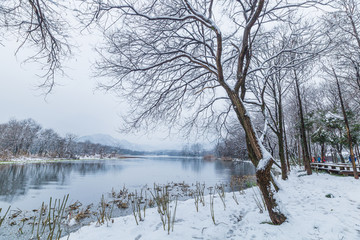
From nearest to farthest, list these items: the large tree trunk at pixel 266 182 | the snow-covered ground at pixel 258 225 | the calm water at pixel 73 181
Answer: the snow-covered ground at pixel 258 225 → the large tree trunk at pixel 266 182 → the calm water at pixel 73 181

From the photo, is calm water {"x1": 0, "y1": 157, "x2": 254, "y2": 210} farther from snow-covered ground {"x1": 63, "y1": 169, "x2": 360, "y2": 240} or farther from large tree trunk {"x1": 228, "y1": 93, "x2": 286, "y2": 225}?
large tree trunk {"x1": 228, "y1": 93, "x2": 286, "y2": 225}

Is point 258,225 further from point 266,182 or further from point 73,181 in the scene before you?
point 73,181

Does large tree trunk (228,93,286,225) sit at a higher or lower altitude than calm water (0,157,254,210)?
higher

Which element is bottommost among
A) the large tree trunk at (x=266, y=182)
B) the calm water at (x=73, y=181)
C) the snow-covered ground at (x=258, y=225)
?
the calm water at (x=73, y=181)

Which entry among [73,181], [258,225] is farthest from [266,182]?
[73,181]

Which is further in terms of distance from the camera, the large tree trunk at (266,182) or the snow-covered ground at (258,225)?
the large tree trunk at (266,182)

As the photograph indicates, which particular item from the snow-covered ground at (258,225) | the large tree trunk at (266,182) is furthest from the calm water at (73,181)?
the large tree trunk at (266,182)

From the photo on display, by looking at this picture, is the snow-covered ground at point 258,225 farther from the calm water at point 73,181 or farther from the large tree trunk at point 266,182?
the calm water at point 73,181

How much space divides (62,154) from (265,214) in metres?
72.2

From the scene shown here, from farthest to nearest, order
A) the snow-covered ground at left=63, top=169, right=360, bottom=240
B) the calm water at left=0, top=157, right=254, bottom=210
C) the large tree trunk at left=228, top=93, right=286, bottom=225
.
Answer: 1. the calm water at left=0, top=157, right=254, bottom=210
2. the large tree trunk at left=228, top=93, right=286, bottom=225
3. the snow-covered ground at left=63, top=169, right=360, bottom=240

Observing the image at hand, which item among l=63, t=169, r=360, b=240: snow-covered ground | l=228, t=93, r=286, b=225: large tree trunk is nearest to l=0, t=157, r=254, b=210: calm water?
l=63, t=169, r=360, b=240: snow-covered ground

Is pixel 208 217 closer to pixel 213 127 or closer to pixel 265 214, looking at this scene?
pixel 265 214

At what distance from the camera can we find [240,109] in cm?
398

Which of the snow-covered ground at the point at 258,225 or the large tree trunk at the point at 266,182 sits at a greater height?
the large tree trunk at the point at 266,182
